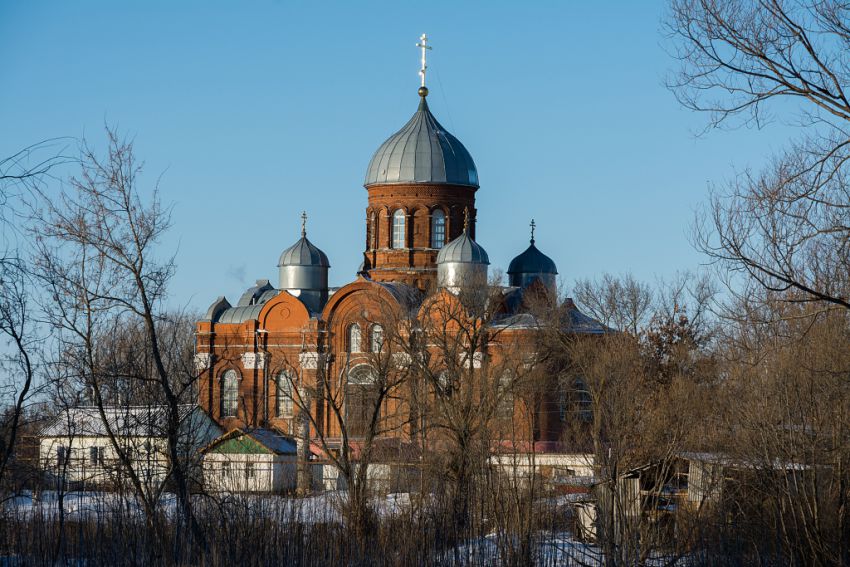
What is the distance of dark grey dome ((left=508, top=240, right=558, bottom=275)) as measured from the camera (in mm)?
47344

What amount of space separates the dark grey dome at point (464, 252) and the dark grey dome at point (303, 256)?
5.25 meters

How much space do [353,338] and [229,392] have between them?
505 centimetres

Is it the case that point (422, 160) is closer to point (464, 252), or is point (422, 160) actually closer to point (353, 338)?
point (464, 252)

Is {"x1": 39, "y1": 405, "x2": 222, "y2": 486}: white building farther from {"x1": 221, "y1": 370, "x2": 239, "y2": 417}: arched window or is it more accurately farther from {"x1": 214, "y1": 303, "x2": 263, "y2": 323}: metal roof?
{"x1": 214, "y1": 303, "x2": 263, "y2": 323}: metal roof

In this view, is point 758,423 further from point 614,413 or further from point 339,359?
point 339,359

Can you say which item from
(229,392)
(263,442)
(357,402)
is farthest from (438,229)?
(263,442)

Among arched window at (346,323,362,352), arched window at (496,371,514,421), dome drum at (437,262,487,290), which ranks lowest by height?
arched window at (496,371,514,421)

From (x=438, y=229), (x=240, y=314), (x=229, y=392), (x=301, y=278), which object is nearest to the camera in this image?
(x=229, y=392)

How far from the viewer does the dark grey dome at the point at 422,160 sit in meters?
47.1

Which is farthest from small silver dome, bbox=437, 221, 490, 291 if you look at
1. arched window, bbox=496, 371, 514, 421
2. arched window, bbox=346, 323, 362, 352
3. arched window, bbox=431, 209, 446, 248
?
arched window, bbox=496, 371, 514, 421

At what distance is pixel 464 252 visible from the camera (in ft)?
145

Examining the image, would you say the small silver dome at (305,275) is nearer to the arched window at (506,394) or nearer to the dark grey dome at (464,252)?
the dark grey dome at (464,252)

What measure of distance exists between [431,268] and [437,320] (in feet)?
20.9

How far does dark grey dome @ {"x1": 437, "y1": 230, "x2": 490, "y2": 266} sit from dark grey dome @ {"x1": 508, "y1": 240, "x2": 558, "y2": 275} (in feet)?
9.92
